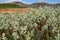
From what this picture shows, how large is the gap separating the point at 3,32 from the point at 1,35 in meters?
0.13

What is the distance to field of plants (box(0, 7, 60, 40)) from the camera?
143 inches

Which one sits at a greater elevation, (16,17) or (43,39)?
(16,17)

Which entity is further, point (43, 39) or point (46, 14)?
point (46, 14)

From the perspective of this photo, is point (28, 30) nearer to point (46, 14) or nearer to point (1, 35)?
point (1, 35)

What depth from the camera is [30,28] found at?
12.9 ft

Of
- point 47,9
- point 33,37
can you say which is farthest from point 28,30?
point 47,9

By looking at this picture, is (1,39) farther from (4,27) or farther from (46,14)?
(46,14)

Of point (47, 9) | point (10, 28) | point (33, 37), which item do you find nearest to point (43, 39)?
point (33, 37)

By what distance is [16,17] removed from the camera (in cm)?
447

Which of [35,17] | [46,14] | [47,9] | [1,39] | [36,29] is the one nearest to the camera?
[1,39]

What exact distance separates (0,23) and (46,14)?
112 cm

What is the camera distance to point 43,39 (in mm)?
3877

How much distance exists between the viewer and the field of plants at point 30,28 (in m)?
3.62

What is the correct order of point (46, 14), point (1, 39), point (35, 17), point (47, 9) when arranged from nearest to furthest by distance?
point (1, 39)
point (35, 17)
point (46, 14)
point (47, 9)
